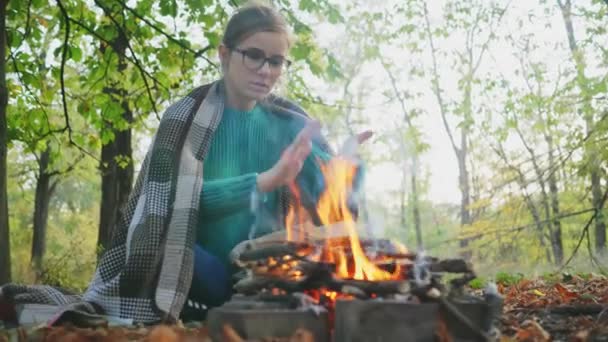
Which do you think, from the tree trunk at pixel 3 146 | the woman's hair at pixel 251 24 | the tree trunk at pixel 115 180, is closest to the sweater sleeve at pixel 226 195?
the woman's hair at pixel 251 24

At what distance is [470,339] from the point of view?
7.41 ft

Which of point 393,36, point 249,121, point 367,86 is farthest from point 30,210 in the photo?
point 249,121

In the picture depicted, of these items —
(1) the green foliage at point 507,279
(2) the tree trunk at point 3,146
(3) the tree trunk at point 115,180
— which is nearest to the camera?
(2) the tree trunk at point 3,146

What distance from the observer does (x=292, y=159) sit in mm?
3287

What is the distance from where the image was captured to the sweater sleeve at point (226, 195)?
3.63m

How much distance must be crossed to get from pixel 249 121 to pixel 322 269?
2047 millimetres

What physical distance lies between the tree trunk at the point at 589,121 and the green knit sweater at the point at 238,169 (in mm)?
2573

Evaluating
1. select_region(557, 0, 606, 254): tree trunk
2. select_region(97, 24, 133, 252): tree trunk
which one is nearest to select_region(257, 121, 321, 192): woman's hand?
select_region(557, 0, 606, 254): tree trunk

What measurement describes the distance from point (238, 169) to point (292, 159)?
995mm

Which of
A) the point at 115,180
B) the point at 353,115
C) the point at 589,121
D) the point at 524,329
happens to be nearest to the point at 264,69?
the point at 524,329

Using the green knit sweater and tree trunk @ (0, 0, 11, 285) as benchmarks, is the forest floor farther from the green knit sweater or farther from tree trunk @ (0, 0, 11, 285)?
tree trunk @ (0, 0, 11, 285)

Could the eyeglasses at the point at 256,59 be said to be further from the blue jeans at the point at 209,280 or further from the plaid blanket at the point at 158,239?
the blue jeans at the point at 209,280

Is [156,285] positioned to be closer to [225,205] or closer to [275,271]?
[225,205]

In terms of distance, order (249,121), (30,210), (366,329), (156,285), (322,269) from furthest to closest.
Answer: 1. (30,210)
2. (249,121)
3. (156,285)
4. (322,269)
5. (366,329)
